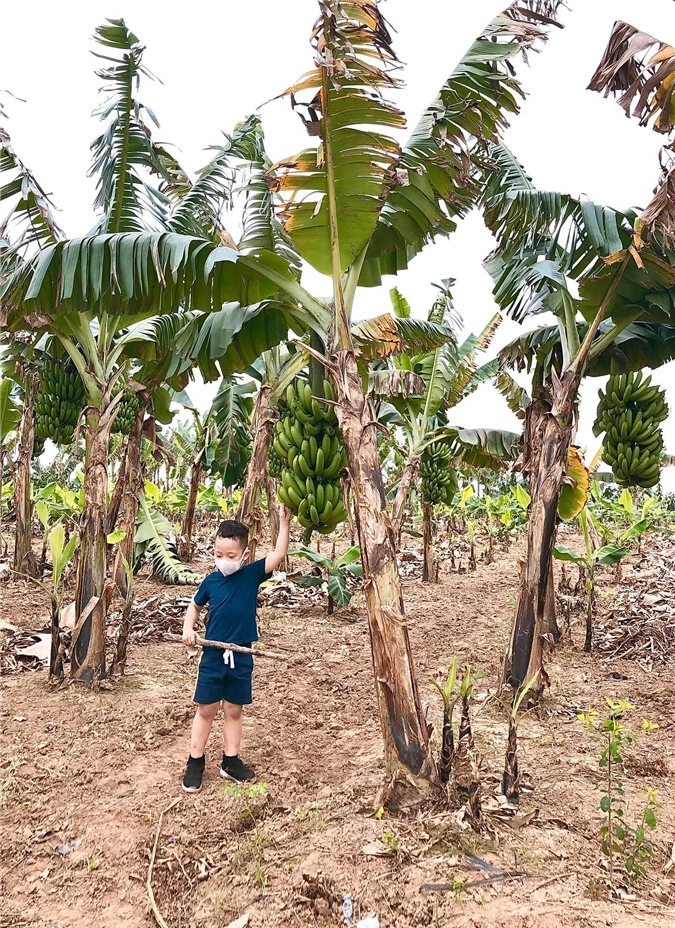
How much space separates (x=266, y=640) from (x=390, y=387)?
3077 mm

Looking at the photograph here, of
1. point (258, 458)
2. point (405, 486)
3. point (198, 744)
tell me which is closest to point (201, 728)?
point (198, 744)

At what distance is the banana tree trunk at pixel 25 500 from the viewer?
891 cm

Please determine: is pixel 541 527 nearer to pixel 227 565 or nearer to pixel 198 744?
pixel 227 565

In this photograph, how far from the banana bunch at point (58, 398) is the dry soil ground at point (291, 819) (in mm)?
2729

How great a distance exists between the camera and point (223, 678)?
3.50 metres

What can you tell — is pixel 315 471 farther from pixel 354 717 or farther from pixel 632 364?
pixel 632 364

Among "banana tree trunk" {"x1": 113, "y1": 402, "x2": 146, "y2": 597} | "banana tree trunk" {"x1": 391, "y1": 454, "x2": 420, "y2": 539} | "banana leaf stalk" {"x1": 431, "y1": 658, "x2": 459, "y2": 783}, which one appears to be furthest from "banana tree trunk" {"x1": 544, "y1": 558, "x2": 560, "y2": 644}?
"banana tree trunk" {"x1": 113, "y1": 402, "x2": 146, "y2": 597}

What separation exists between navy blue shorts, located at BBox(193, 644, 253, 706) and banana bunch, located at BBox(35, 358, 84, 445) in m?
3.99

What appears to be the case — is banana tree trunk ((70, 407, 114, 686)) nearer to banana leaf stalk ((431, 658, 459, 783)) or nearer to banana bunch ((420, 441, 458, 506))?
banana leaf stalk ((431, 658, 459, 783))

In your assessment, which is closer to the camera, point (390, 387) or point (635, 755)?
point (635, 755)

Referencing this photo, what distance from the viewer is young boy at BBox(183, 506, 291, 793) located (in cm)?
346

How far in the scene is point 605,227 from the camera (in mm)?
4191

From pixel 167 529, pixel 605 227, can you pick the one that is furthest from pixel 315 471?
pixel 167 529

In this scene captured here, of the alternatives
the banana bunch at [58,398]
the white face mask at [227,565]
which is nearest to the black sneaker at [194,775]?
the white face mask at [227,565]
